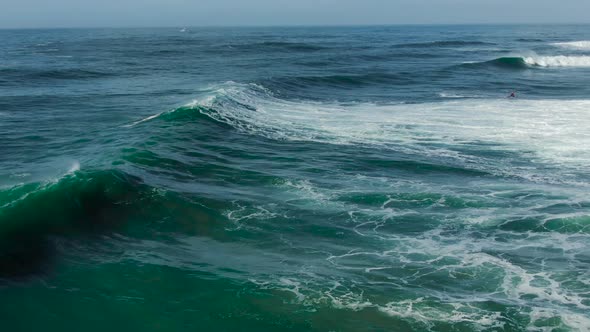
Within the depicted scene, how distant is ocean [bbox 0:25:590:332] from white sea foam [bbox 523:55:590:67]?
41065 millimetres

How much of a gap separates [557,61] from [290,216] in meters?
72.4

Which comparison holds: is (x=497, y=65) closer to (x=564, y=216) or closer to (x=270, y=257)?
(x=564, y=216)

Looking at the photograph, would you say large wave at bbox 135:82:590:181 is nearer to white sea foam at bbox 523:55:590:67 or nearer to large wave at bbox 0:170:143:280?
large wave at bbox 0:170:143:280

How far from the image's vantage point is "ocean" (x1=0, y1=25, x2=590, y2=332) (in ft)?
47.1

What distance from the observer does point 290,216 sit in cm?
1989

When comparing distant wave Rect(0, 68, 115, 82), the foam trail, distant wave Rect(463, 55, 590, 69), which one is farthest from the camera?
distant wave Rect(463, 55, 590, 69)

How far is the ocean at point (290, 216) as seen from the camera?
1435 cm

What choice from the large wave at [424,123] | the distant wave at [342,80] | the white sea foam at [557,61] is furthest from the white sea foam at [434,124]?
the white sea foam at [557,61]

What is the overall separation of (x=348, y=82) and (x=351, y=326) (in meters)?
43.2

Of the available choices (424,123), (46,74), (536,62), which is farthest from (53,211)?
(536,62)

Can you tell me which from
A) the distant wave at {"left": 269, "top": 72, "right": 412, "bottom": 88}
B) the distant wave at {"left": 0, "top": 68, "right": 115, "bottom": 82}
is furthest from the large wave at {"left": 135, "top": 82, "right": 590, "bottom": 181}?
the distant wave at {"left": 0, "top": 68, "right": 115, "bottom": 82}

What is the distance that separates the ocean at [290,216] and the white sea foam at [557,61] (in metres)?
41.1

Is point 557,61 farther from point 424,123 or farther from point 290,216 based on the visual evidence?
point 290,216

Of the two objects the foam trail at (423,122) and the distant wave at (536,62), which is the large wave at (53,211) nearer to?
the foam trail at (423,122)
